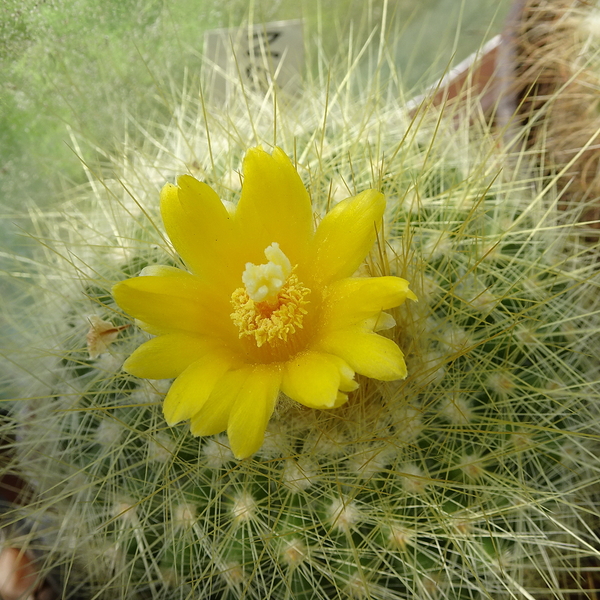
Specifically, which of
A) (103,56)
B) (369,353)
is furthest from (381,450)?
(103,56)

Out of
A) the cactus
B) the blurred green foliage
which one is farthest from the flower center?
the blurred green foliage

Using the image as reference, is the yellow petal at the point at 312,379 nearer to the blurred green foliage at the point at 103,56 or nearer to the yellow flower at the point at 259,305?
the yellow flower at the point at 259,305

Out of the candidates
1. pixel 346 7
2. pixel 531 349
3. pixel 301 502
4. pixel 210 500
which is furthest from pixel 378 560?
pixel 346 7

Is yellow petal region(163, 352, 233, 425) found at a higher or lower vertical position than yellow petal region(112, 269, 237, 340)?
lower

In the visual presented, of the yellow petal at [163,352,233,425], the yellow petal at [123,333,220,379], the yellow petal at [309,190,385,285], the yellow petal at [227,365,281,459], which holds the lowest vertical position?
the yellow petal at [227,365,281,459]

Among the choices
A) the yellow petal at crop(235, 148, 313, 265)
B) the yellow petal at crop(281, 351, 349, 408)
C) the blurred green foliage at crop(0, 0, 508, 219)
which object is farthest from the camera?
the blurred green foliage at crop(0, 0, 508, 219)

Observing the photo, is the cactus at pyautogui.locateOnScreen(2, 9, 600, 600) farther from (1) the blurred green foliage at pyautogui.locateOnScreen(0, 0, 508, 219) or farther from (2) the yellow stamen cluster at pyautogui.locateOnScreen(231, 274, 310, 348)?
(1) the blurred green foliage at pyautogui.locateOnScreen(0, 0, 508, 219)

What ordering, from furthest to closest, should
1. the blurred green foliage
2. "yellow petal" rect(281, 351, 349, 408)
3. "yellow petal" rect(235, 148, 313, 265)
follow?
the blurred green foliage → "yellow petal" rect(235, 148, 313, 265) → "yellow petal" rect(281, 351, 349, 408)
